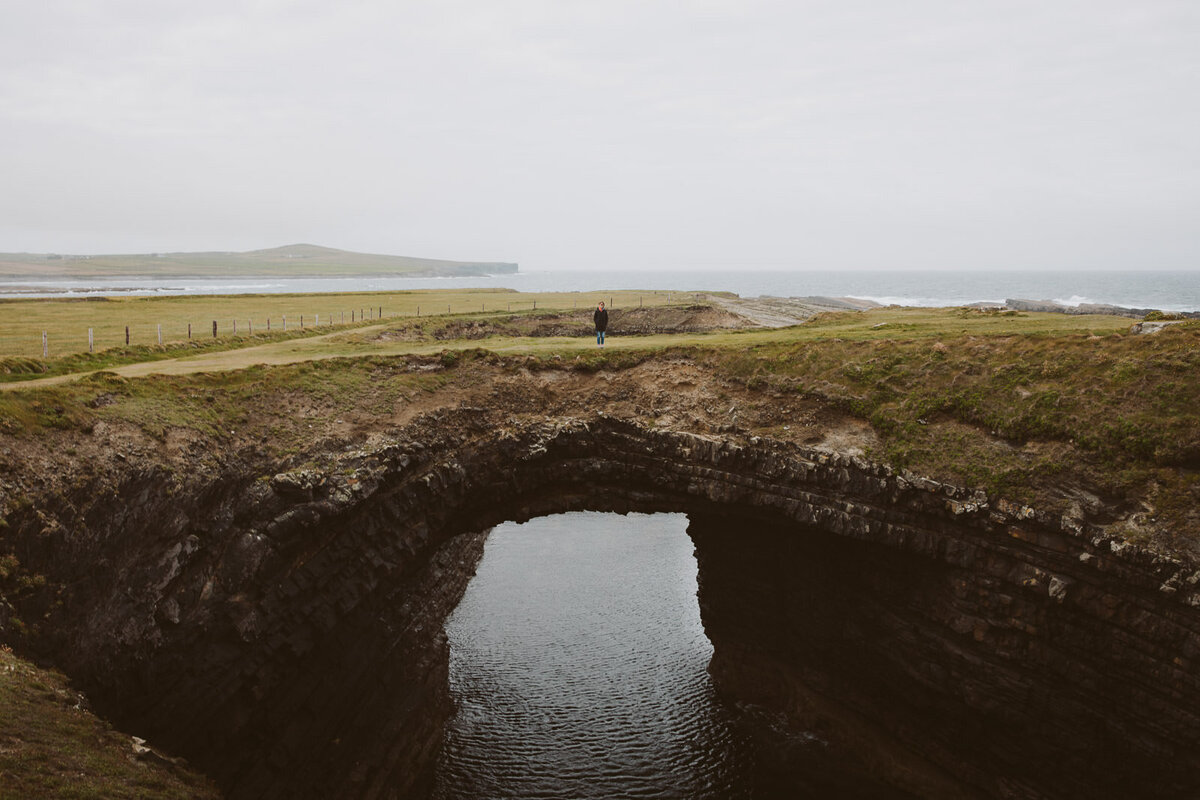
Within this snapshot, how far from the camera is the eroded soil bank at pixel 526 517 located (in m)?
16.0

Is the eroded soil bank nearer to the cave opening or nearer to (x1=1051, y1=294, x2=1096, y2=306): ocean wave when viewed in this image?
the cave opening

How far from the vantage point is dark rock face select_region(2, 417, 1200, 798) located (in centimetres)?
1611

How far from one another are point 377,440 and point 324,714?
816 centimetres

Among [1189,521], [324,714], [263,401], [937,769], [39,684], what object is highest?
[263,401]

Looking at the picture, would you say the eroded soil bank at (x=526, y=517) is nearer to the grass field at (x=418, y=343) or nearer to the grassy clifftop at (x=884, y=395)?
the grassy clifftop at (x=884, y=395)

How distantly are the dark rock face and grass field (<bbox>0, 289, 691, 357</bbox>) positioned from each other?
16750mm

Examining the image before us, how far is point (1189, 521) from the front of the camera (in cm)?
1641

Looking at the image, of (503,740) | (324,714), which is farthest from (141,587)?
(503,740)

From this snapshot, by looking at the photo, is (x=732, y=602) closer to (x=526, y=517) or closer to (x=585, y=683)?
(x=585, y=683)

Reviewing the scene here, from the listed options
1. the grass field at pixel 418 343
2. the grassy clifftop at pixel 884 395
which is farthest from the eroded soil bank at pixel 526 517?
the grass field at pixel 418 343

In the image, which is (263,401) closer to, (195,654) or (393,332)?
(195,654)

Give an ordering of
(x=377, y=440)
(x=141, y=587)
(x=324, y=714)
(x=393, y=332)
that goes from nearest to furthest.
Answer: (x=141, y=587) → (x=324, y=714) → (x=377, y=440) → (x=393, y=332)

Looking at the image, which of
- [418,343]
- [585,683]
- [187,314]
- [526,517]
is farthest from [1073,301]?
[187,314]

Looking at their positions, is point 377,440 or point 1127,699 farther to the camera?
point 377,440
